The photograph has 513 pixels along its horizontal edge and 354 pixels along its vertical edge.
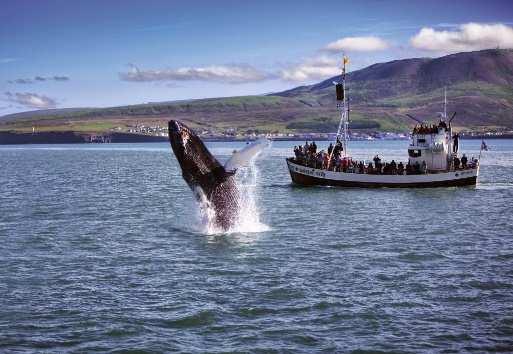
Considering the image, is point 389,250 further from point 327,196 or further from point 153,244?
point 327,196

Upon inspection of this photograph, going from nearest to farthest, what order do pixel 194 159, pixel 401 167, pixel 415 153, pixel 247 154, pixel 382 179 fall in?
pixel 247 154
pixel 194 159
pixel 382 179
pixel 401 167
pixel 415 153

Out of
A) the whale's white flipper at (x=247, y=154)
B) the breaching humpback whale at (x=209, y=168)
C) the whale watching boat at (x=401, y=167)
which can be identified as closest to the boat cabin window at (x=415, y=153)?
the whale watching boat at (x=401, y=167)

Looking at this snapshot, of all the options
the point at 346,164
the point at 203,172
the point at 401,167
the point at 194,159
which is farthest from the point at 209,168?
the point at 401,167

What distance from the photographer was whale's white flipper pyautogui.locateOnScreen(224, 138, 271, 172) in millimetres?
19547

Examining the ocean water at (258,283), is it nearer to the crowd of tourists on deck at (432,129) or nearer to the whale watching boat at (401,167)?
the whale watching boat at (401,167)

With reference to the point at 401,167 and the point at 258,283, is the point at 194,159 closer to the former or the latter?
the point at 258,283

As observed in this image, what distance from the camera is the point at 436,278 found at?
21.3m

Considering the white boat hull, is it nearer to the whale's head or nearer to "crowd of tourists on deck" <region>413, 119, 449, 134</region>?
"crowd of tourists on deck" <region>413, 119, 449, 134</region>

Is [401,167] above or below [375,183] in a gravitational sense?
above

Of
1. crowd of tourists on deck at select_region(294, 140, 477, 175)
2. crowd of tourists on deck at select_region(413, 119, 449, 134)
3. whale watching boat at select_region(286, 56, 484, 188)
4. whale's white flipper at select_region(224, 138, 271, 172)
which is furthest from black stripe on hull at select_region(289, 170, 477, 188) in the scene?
whale's white flipper at select_region(224, 138, 271, 172)

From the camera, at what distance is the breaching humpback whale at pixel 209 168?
70.7ft

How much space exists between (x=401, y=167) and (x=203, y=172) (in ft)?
118

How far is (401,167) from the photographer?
187 ft

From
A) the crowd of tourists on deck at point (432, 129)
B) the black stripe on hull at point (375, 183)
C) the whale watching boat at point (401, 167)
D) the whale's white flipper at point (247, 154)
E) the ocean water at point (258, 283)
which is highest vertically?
the crowd of tourists on deck at point (432, 129)
